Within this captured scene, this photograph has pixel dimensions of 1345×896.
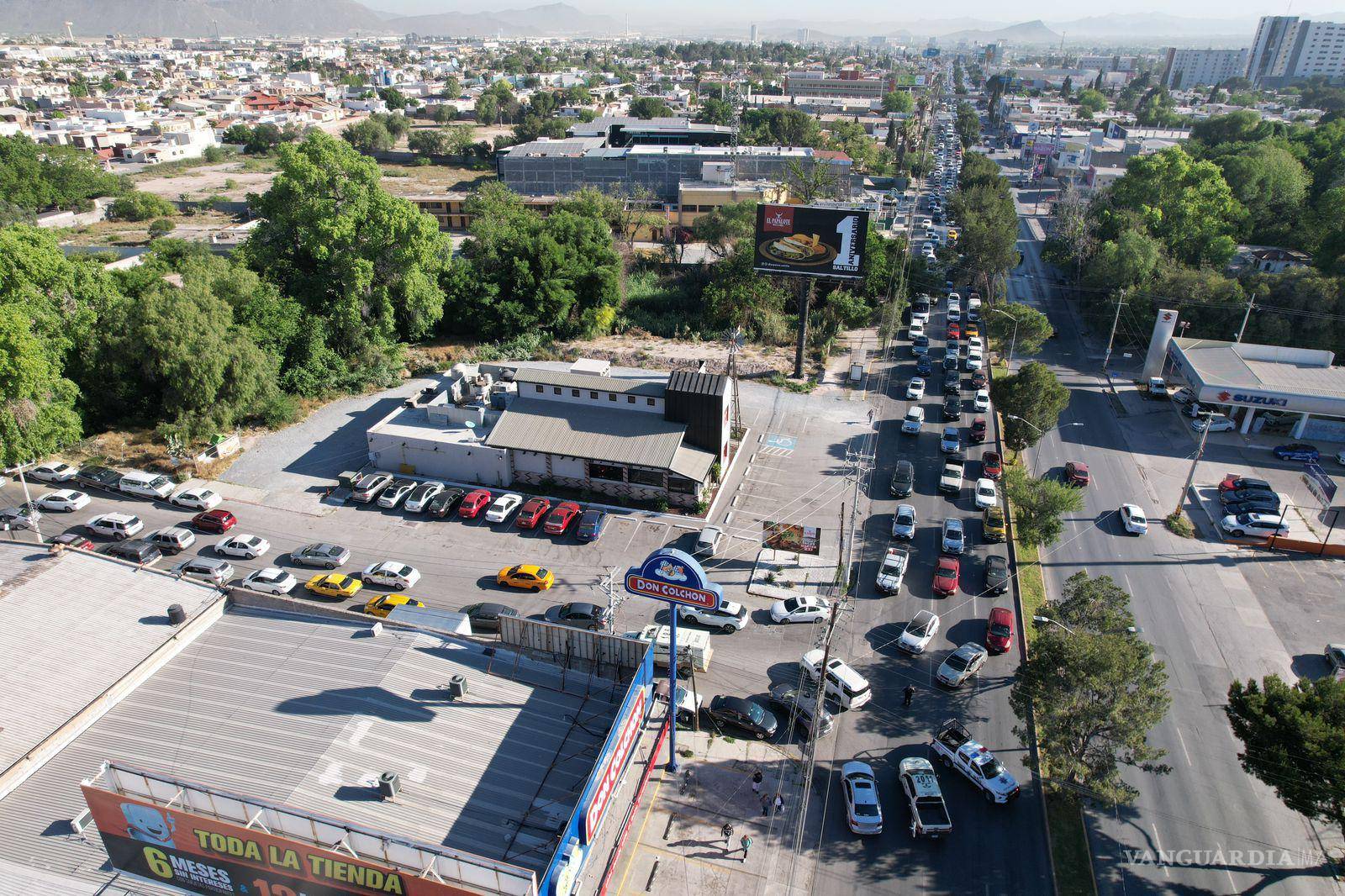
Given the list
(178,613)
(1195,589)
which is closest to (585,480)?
(178,613)

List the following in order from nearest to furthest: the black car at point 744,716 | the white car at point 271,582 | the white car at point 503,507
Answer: the black car at point 744,716 < the white car at point 271,582 < the white car at point 503,507

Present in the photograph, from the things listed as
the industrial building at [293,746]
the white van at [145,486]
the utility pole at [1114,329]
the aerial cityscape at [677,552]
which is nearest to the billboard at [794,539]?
the aerial cityscape at [677,552]

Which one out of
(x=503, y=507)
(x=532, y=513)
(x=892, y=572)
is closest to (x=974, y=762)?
(x=892, y=572)

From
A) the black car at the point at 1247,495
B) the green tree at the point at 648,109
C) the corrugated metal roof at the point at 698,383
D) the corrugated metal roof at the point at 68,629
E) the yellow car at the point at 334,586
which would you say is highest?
the green tree at the point at 648,109

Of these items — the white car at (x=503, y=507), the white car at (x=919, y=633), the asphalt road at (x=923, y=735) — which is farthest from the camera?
the white car at (x=503, y=507)

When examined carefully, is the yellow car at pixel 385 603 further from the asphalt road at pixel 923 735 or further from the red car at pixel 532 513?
the asphalt road at pixel 923 735

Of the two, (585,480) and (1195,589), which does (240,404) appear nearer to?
(585,480)

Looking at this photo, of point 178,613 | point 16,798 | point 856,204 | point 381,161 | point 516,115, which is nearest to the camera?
point 16,798
